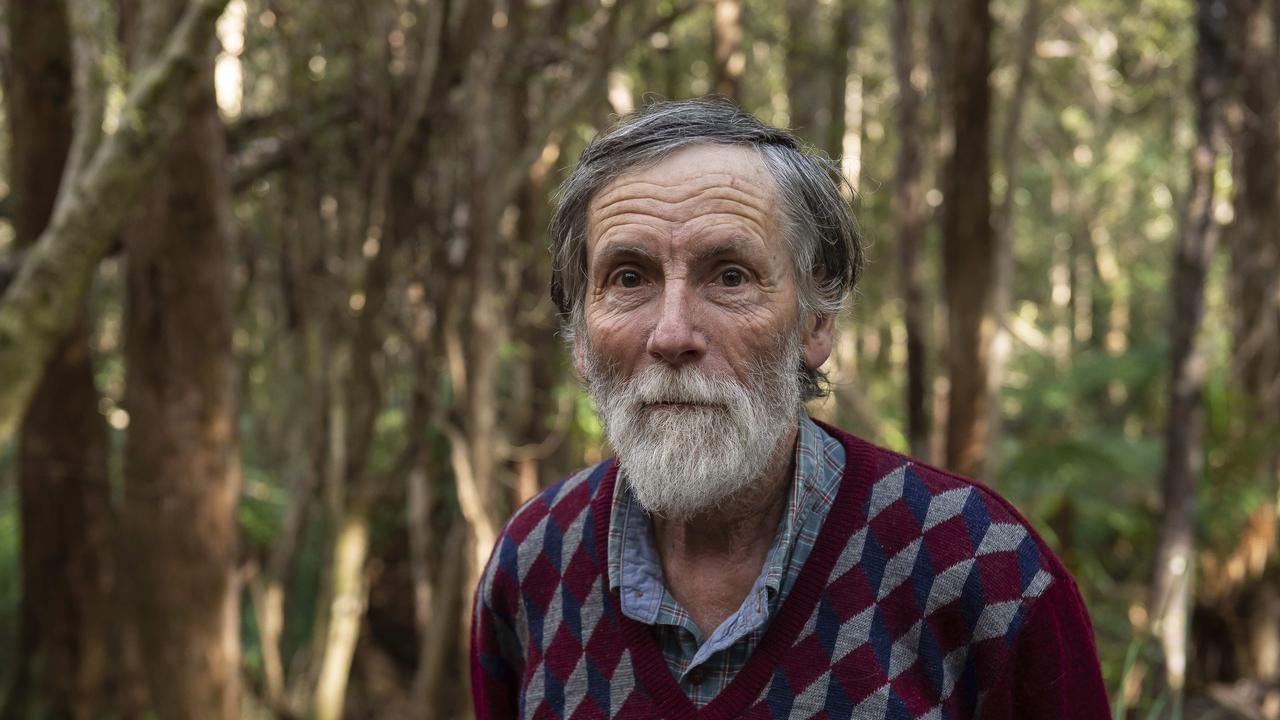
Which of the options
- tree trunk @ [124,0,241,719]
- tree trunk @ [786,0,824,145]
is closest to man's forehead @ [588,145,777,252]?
tree trunk @ [124,0,241,719]

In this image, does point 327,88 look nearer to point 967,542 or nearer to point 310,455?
point 310,455

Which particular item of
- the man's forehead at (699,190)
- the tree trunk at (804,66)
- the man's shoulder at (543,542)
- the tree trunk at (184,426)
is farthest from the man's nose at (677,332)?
the tree trunk at (804,66)

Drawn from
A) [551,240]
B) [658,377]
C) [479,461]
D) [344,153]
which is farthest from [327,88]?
[658,377]

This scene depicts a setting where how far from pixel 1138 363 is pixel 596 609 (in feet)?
34.5

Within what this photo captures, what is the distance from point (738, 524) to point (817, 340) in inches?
13.1

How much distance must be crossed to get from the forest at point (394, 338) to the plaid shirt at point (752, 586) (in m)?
0.38

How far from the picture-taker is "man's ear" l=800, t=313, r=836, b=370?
1.87 m

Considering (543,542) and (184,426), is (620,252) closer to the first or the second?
(543,542)

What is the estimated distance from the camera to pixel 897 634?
1.61m

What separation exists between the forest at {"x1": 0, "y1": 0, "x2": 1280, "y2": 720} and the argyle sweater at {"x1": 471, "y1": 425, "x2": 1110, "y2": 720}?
48 centimetres

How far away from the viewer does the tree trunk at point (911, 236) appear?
260 inches

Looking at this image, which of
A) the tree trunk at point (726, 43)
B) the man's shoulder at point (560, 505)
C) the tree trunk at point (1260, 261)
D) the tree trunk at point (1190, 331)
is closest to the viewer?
the man's shoulder at point (560, 505)

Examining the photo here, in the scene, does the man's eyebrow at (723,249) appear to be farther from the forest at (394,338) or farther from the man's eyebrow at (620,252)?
the forest at (394,338)

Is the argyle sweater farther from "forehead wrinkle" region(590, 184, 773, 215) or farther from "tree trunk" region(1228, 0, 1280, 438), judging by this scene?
"tree trunk" region(1228, 0, 1280, 438)
